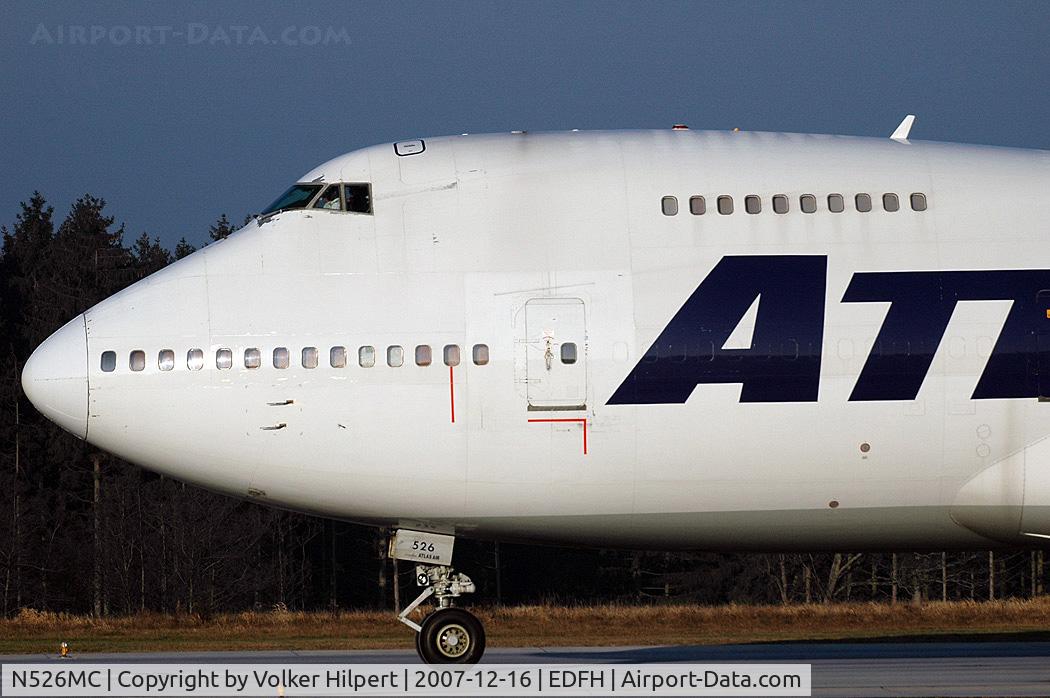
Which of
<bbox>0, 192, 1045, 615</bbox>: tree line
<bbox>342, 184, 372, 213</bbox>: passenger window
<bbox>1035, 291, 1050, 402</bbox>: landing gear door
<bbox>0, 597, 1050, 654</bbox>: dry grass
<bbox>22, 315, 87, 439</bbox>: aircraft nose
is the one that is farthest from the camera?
<bbox>0, 192, 1045, 615</bbox>: tree line

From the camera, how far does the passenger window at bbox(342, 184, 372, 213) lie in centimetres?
1680

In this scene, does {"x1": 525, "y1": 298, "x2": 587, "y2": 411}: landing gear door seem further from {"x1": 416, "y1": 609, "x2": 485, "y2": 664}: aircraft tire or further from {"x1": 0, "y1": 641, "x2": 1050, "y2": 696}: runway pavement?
{"x1": 0, "y1": 641, "x2": 1050, "y2": 696}: runway pavement

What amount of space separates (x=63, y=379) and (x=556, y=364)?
5.32 meters

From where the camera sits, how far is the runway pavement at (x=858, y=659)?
1720cm

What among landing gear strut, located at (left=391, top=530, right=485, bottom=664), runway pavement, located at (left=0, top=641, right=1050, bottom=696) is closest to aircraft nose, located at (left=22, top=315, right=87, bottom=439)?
landing gear strut, located at (left=391, top=530, right=485, bottom=664)

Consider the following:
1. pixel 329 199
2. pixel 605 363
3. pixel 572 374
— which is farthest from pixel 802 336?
pixel 329 199

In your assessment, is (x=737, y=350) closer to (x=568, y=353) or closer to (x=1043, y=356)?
(x=568, y=353)

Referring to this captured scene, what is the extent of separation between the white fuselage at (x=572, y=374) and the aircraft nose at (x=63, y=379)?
4 centimetres

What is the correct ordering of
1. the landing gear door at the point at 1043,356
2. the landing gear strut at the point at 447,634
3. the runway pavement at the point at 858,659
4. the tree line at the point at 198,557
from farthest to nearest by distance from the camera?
1. the tree line at the point at 198,557
2. the runway pavement at the point at 858,659
3. the landing gear strut at the point at 447,634
4. the landing gear door at the point at 1043,356

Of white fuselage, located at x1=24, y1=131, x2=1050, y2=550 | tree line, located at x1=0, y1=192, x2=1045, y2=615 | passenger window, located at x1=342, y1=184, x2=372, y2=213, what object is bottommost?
tree line, located at x1=0, y1=192, x2=1045, y2=615

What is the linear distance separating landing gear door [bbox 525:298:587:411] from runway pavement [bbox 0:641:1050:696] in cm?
429

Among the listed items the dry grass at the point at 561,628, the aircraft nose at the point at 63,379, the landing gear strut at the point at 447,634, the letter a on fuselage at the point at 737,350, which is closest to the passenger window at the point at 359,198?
the aircraft nose at the point at 63,379

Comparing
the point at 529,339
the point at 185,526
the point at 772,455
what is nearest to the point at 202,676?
the point at 529,339

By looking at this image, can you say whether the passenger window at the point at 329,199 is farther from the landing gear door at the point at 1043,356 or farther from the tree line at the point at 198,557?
the tree line at the point at 198,557
